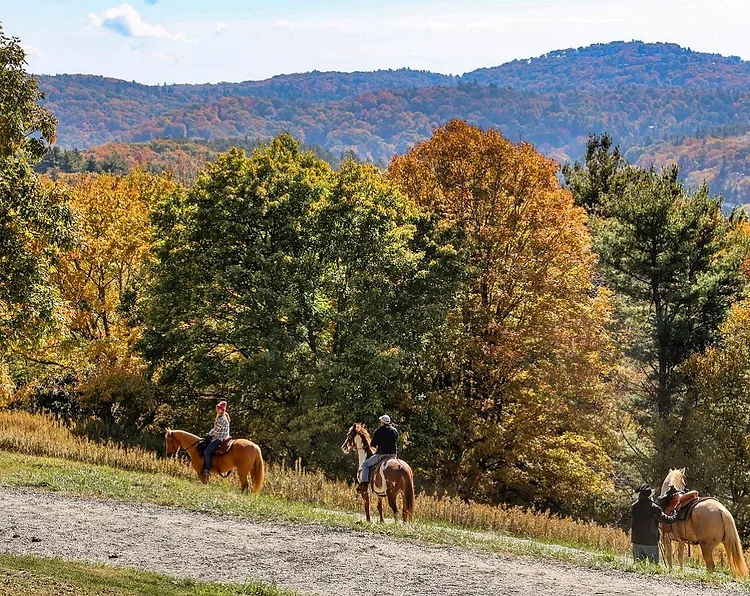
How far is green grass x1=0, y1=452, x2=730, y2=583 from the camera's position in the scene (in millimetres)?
17297

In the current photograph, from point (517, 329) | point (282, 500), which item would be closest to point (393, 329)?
point (517, 329)

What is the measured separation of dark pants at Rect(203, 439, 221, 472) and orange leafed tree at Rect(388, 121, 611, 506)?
11481 millimetres

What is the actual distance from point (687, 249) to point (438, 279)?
47.2 feet

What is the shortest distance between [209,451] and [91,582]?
10498 mm

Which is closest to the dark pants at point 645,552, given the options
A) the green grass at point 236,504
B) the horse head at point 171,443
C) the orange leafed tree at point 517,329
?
the green grass at point 236,504

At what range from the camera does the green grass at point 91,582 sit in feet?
37.3

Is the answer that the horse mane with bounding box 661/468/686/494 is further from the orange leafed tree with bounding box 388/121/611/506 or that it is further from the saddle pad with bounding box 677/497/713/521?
the orange leafed tree with bounding box 388/121/611/506

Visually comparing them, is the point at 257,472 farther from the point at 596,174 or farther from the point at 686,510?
the point at 596,174

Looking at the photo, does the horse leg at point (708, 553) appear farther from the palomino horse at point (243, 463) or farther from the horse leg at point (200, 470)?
the horse leg at point (200, 470)

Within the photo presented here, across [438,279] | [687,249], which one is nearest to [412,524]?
[438,279]

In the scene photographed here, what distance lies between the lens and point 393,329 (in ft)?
101

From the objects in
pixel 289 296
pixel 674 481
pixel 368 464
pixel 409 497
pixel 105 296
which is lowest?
pixel 409 497

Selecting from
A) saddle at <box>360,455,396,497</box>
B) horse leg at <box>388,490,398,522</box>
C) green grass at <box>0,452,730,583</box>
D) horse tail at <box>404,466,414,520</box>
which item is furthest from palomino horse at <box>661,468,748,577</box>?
saddle at <box>360,455,396,497</box>

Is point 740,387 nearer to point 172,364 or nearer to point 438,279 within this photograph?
point 438,279
